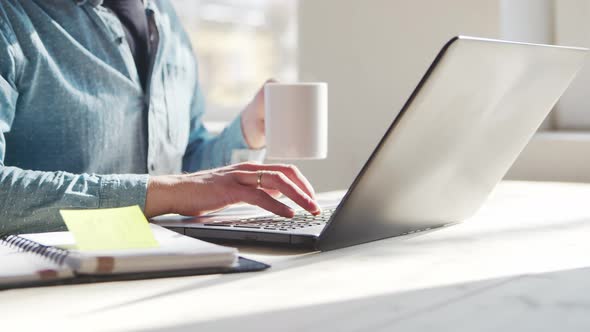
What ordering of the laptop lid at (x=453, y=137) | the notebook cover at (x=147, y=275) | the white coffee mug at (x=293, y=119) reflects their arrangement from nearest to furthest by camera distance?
the notebook cover at (x=147, y=275) → the laptop lid at (x=453, y=137) → the white coffee mug at (x=293, y=119)

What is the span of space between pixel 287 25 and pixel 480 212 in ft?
5.72

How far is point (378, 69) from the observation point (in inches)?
92.9

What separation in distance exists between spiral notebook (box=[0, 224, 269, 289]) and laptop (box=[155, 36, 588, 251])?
0.48 ft

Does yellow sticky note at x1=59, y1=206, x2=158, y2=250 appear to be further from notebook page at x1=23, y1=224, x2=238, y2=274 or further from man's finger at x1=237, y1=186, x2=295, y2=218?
man's finger at x1=237, y1=186, x2=295, y2=218

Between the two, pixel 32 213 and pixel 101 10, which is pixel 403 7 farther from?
pixel 32 213

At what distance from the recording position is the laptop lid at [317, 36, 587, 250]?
832mm

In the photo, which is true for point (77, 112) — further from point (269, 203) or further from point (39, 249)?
point (39, 249)

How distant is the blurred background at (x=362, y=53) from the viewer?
208 centimetres

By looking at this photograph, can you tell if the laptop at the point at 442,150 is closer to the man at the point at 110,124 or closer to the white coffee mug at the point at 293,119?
the man at the point at 110,124

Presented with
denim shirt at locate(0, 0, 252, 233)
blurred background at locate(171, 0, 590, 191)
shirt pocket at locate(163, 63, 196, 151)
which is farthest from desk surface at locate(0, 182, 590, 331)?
blurred background at locate(171, 0, 590, 191)

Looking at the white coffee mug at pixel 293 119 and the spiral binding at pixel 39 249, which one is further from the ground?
the white coffee mug at pixel 293 119

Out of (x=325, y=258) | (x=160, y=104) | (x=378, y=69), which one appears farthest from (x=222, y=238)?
(x=378, y=69)

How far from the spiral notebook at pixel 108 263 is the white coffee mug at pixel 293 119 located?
0.65 meters

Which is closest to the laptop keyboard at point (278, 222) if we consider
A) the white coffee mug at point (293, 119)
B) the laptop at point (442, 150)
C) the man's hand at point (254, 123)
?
the laptop at point (442, 150)
